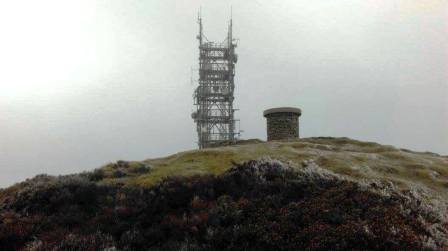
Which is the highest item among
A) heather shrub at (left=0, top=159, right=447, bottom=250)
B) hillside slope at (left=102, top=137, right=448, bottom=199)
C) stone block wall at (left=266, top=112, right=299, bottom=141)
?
stone block wall at (left=266, top=112, right=299, bottom=141)

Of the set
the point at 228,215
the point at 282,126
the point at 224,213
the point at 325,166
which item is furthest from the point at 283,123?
the point at 228,215

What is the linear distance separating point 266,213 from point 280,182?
2.73m

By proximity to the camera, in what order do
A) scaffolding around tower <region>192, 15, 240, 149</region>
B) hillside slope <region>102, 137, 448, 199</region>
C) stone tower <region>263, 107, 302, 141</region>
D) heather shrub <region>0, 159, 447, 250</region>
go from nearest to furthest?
1. heather shrub <region>0, 159, 447, 250</region>
2. hillside slope <region>102, 137, 448, 199</region>
3. stone tower <region>263, 107, 302, 141</region>
4. scaffolding around tower <region>192, 15, 240, 149</region>

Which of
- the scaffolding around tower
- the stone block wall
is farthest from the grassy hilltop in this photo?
the scaffolding around tower

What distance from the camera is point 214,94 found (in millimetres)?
60625

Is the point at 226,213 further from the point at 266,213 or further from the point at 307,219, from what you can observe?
the point at 307,219

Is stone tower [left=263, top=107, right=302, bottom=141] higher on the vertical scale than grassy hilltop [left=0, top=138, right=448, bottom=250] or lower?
higher

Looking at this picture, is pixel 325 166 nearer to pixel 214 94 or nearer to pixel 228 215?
pixel 228 215

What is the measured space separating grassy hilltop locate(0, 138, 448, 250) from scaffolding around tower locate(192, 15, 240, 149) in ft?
136

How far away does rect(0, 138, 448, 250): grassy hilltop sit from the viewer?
1043 cm

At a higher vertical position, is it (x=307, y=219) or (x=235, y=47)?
(x=235, y=47)

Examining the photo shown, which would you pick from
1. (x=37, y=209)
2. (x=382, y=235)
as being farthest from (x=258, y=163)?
(x=37, y=209)

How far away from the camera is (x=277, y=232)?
10781 millimetres

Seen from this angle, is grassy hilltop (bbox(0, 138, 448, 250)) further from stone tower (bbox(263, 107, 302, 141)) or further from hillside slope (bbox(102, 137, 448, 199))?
stone tower (bbox(263, 107, 302, 141))
